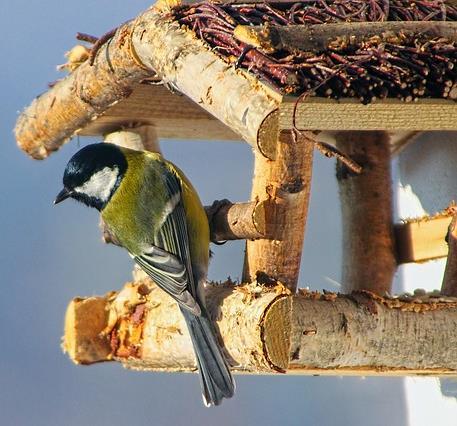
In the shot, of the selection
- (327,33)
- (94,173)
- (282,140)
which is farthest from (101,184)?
(327,33)

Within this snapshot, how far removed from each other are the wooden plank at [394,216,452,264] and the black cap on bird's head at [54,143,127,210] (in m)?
0.53

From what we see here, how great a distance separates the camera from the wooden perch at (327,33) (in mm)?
1373

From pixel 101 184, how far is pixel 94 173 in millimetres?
50

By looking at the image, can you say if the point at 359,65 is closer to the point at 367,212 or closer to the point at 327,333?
the point at 327,333

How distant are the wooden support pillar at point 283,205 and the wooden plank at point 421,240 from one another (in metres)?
0.43

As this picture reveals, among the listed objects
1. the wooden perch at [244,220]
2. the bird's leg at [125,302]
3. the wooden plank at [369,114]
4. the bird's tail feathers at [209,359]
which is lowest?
the bird's tail feathers at [209,359]

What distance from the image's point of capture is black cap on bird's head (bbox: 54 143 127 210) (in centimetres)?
189

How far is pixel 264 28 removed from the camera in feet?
4.53

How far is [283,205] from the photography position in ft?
5.17

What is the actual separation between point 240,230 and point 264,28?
359 mm

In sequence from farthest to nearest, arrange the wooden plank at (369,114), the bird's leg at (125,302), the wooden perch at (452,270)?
the bird's leg at (125,302) → the wooden perch at (452,270) → the wooden plank at (369,114)

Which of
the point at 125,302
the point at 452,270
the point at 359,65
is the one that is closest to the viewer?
the point at 359,65

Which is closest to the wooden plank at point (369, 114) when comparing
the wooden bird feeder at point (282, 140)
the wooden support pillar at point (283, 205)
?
the wooden bird feeder at point (282, 140)

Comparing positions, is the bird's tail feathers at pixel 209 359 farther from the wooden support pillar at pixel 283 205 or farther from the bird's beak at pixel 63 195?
the bird's beak at pixel 63 195
